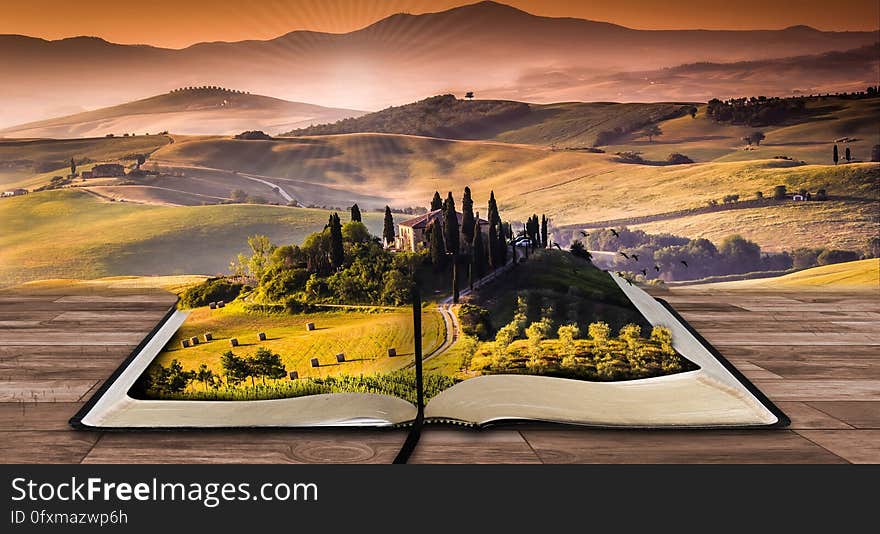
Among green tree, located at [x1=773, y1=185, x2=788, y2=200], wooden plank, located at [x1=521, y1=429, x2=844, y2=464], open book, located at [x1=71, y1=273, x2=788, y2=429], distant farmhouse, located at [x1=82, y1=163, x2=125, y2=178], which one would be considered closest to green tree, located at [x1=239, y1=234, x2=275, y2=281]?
open book, located at [x1=71, y1=273, x2=788, y2=429]

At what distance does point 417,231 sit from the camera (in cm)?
340

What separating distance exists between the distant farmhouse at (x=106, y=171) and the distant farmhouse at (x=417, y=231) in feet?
12.4

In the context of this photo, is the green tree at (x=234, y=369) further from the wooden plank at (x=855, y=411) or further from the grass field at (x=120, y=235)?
the grass field at (x=120, y=235)

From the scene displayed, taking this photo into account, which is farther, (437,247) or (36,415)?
(437,247)

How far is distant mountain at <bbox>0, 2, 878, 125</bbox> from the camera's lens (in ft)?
20.3

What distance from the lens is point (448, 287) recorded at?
3201 millimetres

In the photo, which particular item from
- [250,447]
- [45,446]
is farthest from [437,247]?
[45,446]

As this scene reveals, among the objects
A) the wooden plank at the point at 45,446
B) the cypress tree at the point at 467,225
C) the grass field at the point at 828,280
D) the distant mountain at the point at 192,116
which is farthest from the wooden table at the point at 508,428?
the distant mountain at the point at 192,116

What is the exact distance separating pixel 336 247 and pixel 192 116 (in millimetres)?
3899

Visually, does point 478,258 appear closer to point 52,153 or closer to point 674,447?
point 674,447

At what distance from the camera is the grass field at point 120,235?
5633mm

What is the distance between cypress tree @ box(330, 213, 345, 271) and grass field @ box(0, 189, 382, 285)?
193 centimetres

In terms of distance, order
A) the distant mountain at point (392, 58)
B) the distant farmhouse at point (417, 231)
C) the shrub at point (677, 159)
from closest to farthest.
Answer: the distant farmhouse at point (417, 231), the distant mountain at point (392, 58), the shrub at point (677, 159)
